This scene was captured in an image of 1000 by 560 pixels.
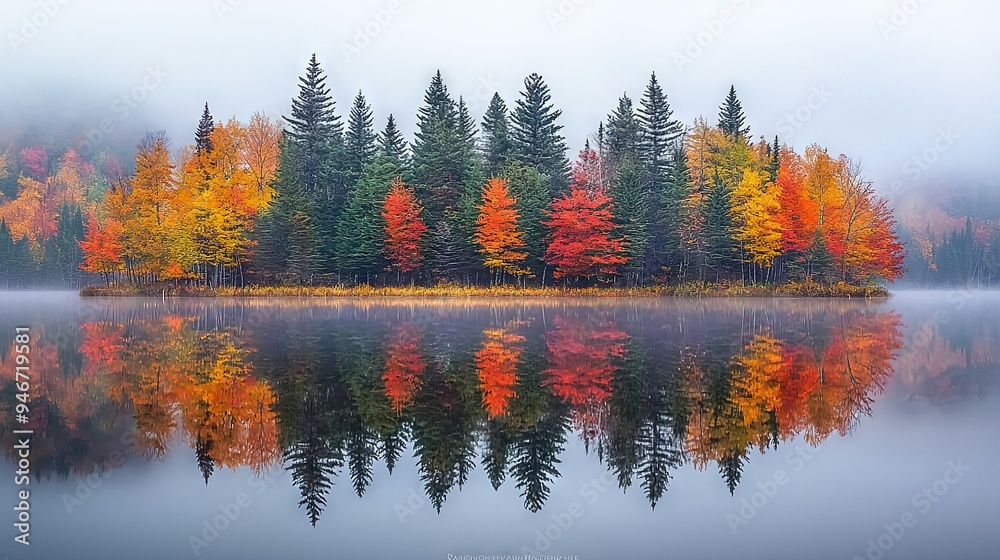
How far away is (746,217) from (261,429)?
176ft

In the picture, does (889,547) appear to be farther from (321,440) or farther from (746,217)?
(746,217)

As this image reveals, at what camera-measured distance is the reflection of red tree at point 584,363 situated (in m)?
13.0

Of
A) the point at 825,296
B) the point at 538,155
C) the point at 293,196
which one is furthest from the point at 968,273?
the point at 293,196

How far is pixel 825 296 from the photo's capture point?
57344mm

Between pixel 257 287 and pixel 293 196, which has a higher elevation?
pixel 293 196

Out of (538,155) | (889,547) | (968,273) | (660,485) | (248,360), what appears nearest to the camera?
(889,547)

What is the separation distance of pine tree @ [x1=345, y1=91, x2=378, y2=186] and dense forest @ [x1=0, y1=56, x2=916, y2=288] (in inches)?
7.1

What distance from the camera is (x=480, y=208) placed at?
55.8 metres

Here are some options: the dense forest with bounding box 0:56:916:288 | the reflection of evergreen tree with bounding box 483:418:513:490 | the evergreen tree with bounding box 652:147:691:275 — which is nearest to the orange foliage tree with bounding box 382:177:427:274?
the dense forest with bounding box 0:56:916:288

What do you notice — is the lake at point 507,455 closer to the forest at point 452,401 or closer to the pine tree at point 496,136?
the forest at point 452,401

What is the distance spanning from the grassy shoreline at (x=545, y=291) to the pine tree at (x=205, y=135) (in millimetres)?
13174

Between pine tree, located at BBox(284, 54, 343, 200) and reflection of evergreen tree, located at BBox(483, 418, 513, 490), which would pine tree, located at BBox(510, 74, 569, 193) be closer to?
pine tree, located at BBox(284, 54, 343, 200)

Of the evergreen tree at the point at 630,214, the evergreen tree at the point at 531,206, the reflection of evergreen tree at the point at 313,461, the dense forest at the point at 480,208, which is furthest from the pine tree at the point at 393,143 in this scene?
the reflection of evergreen tree at the point at 313,461

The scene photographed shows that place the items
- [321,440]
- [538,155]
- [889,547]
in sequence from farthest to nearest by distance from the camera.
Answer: [538,155]
[321,440]
[889,547]
